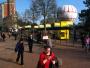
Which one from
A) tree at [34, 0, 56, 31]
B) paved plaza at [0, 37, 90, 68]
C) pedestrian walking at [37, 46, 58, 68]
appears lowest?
paved plaza at [0, 37, 90, 68]

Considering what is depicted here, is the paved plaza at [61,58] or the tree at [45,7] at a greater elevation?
the tree at [45,7]

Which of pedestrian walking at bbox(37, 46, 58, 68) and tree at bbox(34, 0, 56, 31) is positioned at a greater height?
tree at bbox(34, 0, 56, 31)

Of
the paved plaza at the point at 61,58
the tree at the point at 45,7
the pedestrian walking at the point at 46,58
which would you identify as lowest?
the paved plaza at the point at 61,58

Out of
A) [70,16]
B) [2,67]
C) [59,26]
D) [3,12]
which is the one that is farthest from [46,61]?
[3,12]

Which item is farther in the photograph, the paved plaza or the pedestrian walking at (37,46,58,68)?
the paved plaza

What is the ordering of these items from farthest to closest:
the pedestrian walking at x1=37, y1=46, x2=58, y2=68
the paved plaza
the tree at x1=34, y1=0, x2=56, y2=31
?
the tree at x1=34, y1=0, x2=56, y2=31, the paved plaza, the pedestrian walking at x1=37, y1=46, x2=58, y2=68

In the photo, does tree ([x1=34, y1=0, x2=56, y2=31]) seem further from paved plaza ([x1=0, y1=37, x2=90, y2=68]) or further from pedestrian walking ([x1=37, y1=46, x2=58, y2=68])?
pedestrian walking ([x1=37, y1=46, x2=58, y2=68])

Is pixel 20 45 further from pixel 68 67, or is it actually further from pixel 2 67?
pixel 68 67

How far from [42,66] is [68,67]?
423 inches

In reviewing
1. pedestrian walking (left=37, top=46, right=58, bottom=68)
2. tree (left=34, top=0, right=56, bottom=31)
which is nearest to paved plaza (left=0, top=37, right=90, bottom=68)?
pedestrian walking (left=37, top=46, right=58, bottom=68)

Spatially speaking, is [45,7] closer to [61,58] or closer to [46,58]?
[61,58]

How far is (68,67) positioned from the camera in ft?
69.9

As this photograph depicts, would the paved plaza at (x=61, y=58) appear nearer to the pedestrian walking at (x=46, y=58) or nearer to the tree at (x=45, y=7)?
the pedestrian walking at (x=46, y=58)

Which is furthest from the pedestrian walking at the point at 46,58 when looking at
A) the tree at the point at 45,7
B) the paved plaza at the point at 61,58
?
the tree at the point at 45,7
